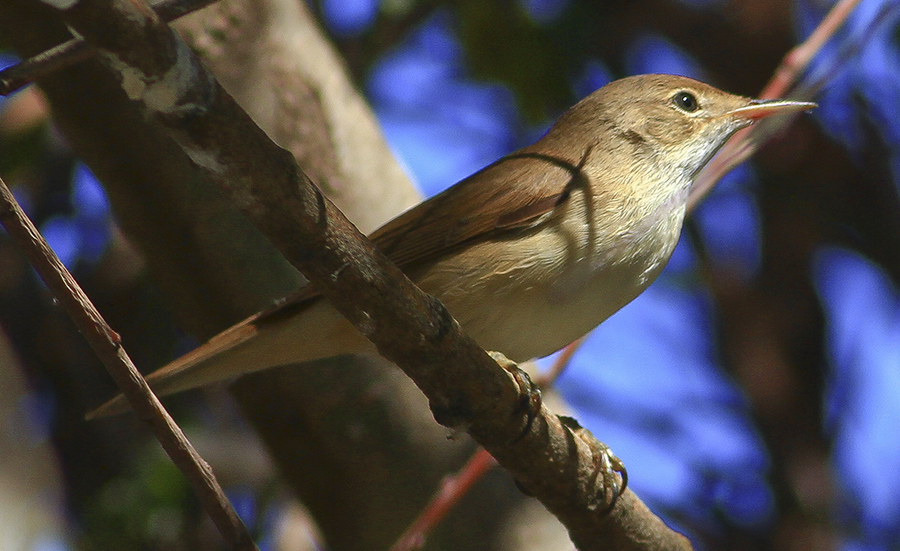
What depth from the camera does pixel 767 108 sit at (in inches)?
136

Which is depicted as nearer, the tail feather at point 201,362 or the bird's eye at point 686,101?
the tail feather at point 201,362

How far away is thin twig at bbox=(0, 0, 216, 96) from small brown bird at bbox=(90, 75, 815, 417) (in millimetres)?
1294

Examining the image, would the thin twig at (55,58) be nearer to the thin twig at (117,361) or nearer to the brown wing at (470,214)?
the thin twig at (117,361)

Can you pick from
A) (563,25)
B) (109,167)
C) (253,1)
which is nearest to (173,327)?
(109,167)

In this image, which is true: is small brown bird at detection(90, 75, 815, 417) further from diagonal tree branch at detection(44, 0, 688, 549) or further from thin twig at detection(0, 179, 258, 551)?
thin twig at detection(0, 179, 258, 551)

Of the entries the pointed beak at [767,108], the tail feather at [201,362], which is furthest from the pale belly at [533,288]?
the pointed beak at [767,108]

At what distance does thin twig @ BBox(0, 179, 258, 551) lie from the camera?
1.68m

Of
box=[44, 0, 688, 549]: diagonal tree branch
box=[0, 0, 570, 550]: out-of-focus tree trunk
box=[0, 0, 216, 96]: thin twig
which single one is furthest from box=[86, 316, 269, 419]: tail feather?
box=[0, 0, 216, 96]: thin twig

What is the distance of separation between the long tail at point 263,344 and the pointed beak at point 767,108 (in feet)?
5.64

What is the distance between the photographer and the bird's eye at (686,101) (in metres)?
3.63

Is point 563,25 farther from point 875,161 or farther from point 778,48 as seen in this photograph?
point 875,161

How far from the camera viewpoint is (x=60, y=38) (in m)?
3.35

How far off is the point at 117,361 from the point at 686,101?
2.56 m

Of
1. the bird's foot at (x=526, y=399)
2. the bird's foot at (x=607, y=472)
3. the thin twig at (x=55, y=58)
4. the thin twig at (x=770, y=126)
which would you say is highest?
the thin twig at (x=770, y=126)
